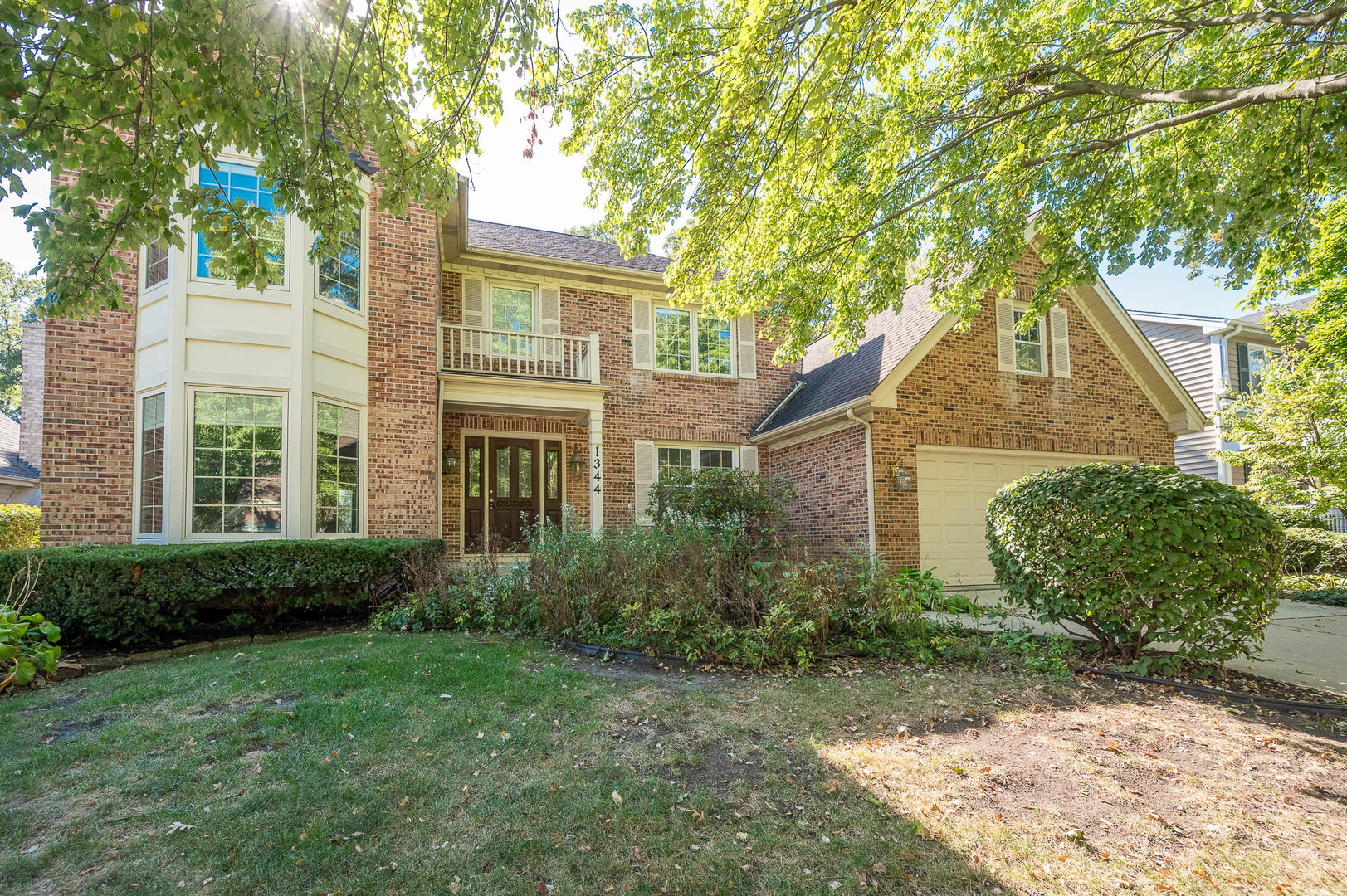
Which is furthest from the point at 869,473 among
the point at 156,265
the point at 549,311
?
the point at 156,265

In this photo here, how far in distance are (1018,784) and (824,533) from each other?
7.62m

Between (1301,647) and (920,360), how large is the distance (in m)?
5.66

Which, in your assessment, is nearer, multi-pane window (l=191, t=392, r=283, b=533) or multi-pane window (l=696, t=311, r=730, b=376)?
multi-pane window (l=191, t=392, r=283, b=533)

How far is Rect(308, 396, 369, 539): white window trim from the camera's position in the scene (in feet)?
27.2

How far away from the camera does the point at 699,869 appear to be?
2535mm

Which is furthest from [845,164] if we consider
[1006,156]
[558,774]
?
[558,774]

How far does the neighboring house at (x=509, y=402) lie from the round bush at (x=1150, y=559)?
13.8 feet

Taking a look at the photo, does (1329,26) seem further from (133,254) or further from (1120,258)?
(133,254)

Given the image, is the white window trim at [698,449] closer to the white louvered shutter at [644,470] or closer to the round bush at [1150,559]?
the white louvered shutter at [644,470]

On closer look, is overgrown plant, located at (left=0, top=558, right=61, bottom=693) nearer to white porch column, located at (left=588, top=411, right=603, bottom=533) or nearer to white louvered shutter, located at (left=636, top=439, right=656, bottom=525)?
white porch column, located at (left=588, top=411, right=603, bottom=533)

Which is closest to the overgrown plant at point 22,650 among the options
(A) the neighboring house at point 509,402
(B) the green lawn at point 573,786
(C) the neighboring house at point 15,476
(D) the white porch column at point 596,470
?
(B) the green lawn at point 573,786

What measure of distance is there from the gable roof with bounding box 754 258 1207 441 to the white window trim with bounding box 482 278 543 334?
16.0 ft

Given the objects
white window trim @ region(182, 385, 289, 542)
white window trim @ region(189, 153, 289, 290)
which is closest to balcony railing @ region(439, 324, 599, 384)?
white window trim @ region(189, 153, 289, 290)

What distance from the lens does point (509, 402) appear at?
35.9 ft
